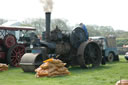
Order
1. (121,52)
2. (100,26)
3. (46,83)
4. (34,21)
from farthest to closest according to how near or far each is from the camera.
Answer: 1. (100,26)
2. (34,21)
3. (121,52)
4. (46,83)

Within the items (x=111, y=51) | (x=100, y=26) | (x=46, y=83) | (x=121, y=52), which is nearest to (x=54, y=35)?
(x=46, y=83)

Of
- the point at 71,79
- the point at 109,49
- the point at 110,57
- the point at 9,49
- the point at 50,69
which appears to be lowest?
the point at 110,57

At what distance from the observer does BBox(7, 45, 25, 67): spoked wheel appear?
1271 cm

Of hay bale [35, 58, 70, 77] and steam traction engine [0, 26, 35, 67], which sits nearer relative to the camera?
hay bale [35, 58, 70, 77]

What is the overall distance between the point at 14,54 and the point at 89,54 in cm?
404

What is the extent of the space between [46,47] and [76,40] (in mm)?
1532

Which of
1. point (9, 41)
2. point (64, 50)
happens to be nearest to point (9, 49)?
point (9, 41)

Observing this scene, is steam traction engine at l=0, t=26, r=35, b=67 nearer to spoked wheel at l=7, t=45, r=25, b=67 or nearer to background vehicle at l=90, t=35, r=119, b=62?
spoked wheel at l=7, t=45, r=25, b=67

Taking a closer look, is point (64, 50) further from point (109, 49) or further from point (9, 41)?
point (109, 49)

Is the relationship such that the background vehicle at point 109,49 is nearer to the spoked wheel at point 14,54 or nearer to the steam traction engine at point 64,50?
the steam traction engine at point 64,50

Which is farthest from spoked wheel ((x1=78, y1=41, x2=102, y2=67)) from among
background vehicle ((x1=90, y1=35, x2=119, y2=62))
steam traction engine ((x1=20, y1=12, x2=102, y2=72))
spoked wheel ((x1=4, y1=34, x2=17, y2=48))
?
spoked wheel ((x1=4, y1=34, x2=17, y2=48))

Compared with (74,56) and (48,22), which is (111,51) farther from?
(48,22)

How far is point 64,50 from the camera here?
11.1 metres

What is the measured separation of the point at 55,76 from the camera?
8.48m
